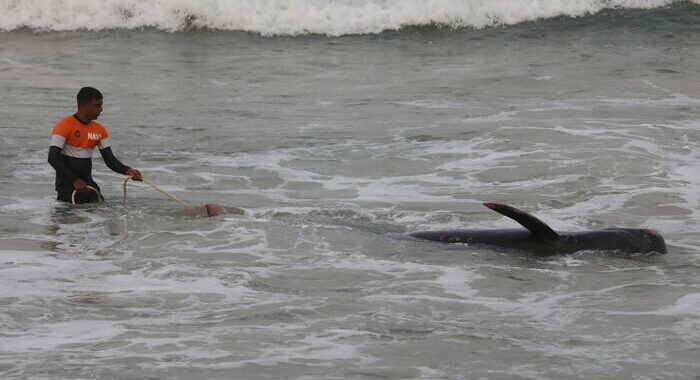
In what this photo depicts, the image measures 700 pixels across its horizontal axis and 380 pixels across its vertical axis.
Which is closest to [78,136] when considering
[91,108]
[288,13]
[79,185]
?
[91,108]

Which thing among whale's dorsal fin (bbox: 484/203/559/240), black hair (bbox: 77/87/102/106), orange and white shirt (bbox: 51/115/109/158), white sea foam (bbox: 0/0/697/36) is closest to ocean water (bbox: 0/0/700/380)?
white sea foam (bbox: 0/0/697/36)

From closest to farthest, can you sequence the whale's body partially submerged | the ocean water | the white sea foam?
the ocean water, the whale's body partially submerged, the white sea foam

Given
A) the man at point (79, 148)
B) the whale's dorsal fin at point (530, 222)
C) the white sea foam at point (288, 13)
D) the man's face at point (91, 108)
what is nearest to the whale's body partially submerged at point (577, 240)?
the whale's dorsal fin at point (530, 222)

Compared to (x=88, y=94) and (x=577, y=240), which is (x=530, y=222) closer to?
(x=577, y=240)

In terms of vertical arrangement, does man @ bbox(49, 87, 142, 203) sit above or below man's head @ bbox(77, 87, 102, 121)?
below

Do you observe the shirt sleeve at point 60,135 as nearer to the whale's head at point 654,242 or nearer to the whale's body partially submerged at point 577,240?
the whale's body partially submerged at point 577,240

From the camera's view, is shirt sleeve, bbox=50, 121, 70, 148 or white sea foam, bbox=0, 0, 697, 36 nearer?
shirt sleeve, bbox=50, 121, 70, 148

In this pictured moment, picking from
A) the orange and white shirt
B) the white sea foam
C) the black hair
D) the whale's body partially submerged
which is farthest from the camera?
the white sea foam

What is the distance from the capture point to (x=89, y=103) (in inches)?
433

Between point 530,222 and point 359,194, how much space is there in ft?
10.6

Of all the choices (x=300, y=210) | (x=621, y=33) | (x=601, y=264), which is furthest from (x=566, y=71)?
(x=601, y=264)

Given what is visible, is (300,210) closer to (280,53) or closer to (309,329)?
(309,329)

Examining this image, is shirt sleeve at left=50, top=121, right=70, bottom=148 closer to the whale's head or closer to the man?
the man

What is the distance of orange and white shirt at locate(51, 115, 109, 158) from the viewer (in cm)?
1116
